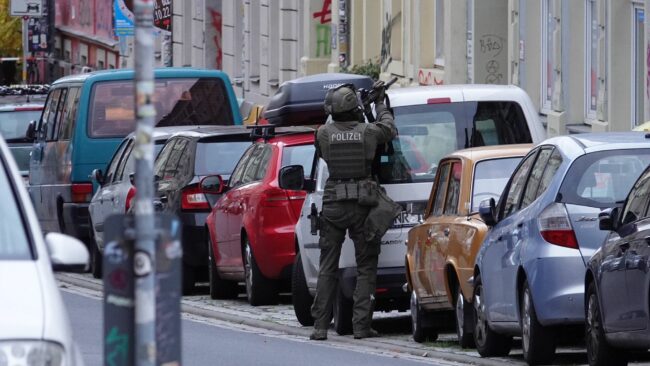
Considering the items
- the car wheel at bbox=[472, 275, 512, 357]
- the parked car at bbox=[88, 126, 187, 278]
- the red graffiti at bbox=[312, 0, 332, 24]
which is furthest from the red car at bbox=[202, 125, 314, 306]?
the red graffiti at bbox=[312, 0, 332, 24]

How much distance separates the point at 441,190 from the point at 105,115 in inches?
381

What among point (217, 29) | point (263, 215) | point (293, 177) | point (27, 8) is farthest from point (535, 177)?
point (27, 8)

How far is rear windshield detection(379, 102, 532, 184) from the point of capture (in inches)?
570

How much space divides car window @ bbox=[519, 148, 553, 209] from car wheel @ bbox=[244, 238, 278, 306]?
16.8 feet

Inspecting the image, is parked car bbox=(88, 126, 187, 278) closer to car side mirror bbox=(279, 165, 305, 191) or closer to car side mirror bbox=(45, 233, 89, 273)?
car side mirror bbox=(279, 165, 305, 191)

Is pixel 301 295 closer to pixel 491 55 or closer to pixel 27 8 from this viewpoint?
pixel 491 55

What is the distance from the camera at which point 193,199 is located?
19.1 m

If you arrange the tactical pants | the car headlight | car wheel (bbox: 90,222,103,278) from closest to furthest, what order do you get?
the car headlight < the tactical pants < car wheel (bbox: 90,222,103,278)

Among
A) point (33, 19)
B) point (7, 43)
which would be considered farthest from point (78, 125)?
point (7, 43)

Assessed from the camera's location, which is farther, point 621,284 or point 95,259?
point 95,259

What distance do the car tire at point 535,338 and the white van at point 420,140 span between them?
Result: 2.86 meters

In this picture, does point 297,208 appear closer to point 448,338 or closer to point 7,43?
point 448,338

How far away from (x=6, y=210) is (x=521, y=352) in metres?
6.57

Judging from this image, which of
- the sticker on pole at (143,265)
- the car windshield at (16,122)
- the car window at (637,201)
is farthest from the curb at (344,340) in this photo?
the car windshield at (16,122)
